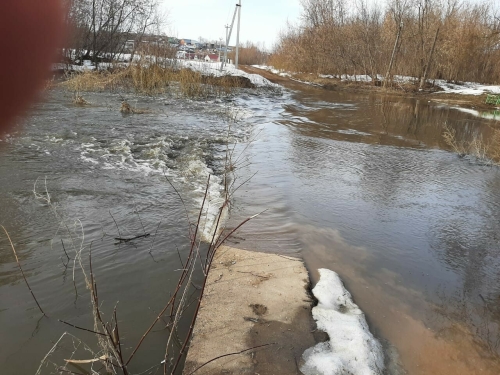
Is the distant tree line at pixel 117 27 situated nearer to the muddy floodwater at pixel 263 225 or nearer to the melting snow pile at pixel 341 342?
the muddy floodwater at pixel 263 225

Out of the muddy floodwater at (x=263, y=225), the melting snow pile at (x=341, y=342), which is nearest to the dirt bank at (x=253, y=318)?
the melting snow pile at (x=341, y=342)

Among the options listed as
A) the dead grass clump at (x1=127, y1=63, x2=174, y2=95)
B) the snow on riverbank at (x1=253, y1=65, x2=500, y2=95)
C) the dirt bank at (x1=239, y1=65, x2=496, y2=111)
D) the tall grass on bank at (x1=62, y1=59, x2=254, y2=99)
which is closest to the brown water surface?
the tall grass on bank at (x1=62, y1=59, x2=254, y2=99)

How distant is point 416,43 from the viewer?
98.8ft

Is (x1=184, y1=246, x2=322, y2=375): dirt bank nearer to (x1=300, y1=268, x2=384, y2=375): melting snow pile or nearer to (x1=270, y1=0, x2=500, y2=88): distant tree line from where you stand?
(x1=300, y1=268, x2=384, y2=375): melting snow pile

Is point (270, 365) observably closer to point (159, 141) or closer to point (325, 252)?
point (325, 252)

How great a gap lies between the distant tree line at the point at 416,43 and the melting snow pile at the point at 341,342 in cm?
2923

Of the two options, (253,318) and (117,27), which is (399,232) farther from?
(117,27)

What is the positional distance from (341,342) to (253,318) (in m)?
0.68

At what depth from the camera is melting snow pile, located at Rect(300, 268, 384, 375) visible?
2.54 meters

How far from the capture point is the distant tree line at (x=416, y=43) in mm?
29062

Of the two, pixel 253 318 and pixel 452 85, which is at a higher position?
pixel 452 85

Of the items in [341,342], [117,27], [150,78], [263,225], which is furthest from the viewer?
[117,27]

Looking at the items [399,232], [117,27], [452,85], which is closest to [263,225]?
[399,232]

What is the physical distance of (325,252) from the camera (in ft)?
13.6
